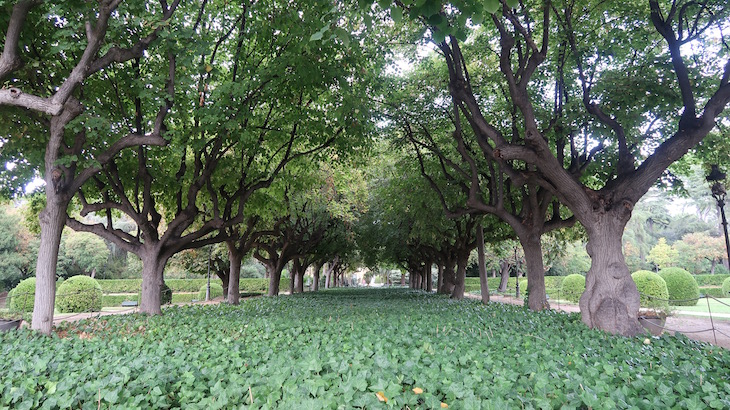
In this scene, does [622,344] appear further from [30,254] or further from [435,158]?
[30,254]

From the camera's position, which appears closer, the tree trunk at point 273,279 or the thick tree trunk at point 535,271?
the thick tree trunk at point 535,271

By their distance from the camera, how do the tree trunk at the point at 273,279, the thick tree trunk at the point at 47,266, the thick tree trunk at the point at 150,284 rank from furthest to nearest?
1. the tree trunk at the point at 273,279
2. the thick tree trunk at the point at 150,284
3. the thick tree trunk at the point at 47,266

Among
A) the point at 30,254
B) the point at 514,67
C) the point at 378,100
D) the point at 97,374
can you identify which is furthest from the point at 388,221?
the point at 30,254

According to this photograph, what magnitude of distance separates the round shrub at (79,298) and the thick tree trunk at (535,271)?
823 inches

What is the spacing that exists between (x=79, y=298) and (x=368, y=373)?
2301 centimetres

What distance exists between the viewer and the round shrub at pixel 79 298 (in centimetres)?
2025

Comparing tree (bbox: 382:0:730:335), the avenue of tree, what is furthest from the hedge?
tree (bbox: 382:0:730:335)

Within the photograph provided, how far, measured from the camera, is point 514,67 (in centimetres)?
1112

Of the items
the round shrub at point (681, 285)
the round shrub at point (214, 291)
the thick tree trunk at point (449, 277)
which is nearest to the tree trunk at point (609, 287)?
the thick tree trunk at point (449, 277)

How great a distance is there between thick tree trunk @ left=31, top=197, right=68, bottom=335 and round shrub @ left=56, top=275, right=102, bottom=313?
1547 centimetres

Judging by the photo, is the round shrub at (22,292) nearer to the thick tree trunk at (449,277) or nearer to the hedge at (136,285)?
the hedge at (136,285)

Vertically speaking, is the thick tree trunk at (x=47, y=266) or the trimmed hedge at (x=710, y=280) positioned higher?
the thick tree trunk at (x=47, y=266)

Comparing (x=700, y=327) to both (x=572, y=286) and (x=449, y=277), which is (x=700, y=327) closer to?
(x=449, y=277)

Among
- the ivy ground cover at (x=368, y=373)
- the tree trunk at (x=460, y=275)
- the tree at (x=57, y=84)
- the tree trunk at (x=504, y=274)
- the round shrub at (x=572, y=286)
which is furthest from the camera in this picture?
the tree trunk at (x=504, y=274)
